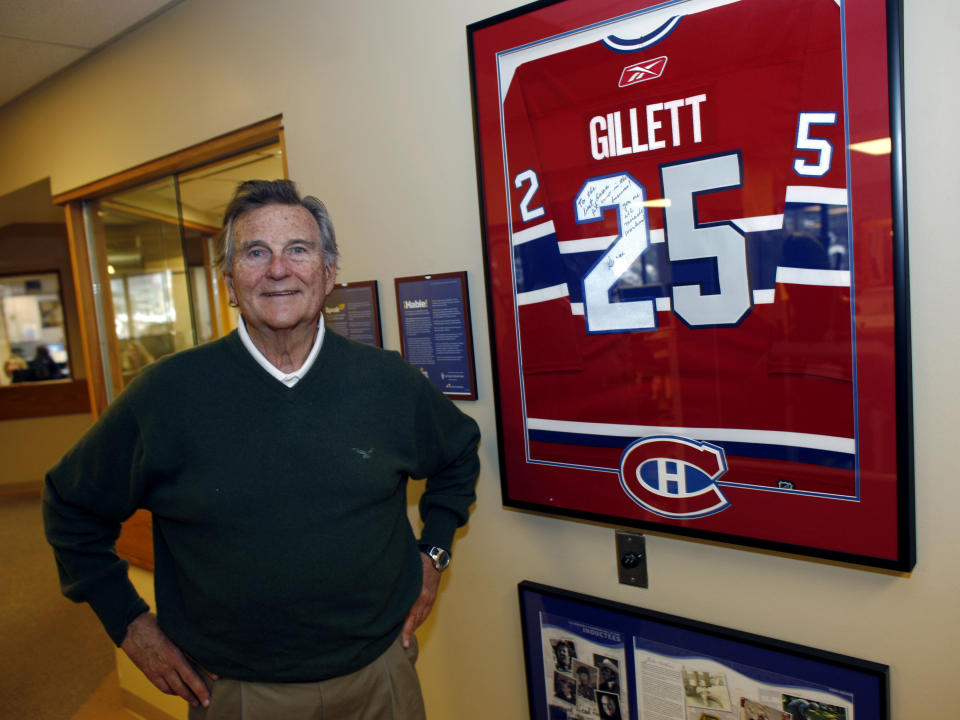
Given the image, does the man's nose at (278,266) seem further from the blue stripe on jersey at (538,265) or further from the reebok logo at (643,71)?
the reebok logo at (643,71)

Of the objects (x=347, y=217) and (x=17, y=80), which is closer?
(x=347, y=217)

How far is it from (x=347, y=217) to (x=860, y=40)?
1423 millimetres

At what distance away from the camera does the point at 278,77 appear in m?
2.09

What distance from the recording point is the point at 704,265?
1.25 metres

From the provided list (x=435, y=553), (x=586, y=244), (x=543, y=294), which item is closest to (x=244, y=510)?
(x=435, y=553)

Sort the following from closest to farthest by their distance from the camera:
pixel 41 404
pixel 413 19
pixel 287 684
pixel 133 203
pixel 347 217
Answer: pixel 287 684 < pixel 413 19 < pixel 347 217 < pixel 133 203 < pixel 41 404

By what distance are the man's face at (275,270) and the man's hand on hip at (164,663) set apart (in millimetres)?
718

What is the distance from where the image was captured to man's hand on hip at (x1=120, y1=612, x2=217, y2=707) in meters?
1.35

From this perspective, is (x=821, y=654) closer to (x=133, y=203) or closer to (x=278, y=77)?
(x=278, y=77)

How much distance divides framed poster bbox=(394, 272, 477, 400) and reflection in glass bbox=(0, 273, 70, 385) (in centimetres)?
702

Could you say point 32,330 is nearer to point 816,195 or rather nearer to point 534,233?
point 534,233

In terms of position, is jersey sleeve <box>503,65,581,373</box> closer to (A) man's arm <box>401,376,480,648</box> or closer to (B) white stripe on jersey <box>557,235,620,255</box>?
(B) white stripe on jersey <box>557,235,620,255</box>

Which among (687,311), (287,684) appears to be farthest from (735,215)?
(287,684)

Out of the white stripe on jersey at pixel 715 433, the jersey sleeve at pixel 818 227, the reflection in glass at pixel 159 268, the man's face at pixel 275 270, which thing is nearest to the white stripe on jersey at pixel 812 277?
the jersey sleeve at pixel 818 227
